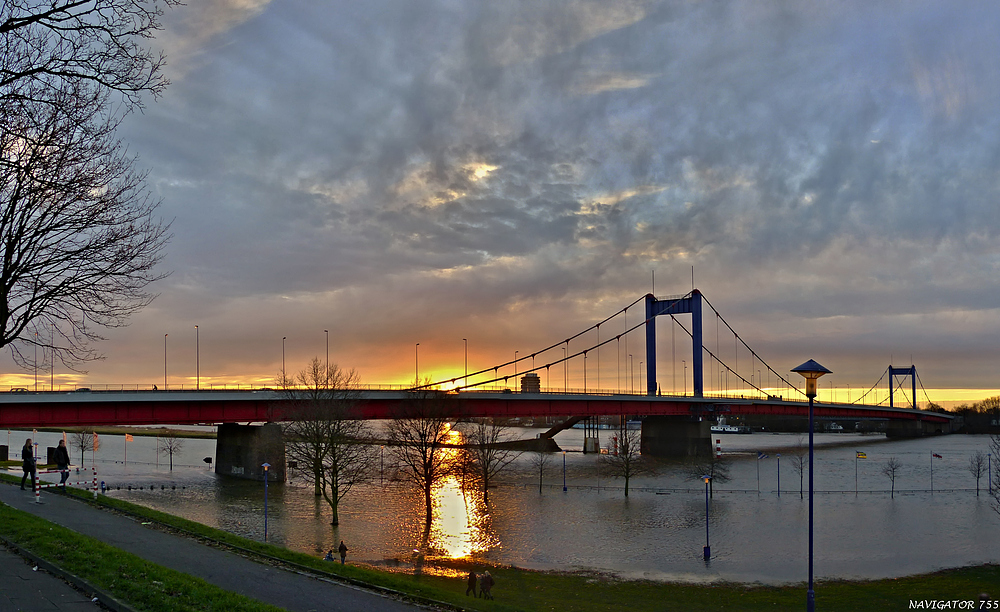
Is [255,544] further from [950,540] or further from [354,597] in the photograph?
[950,540]

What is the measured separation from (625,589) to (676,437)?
74250 millimetres

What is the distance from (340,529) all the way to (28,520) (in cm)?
1882

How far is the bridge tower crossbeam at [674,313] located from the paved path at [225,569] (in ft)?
289

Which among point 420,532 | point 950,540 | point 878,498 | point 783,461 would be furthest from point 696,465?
point 420,532

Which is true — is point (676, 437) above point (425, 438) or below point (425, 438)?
below

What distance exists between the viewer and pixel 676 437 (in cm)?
9706

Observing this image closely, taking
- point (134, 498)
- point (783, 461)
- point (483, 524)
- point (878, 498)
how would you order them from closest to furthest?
point (483, 524)
point (134, 498)
point (878, 498)
point (783, 461)

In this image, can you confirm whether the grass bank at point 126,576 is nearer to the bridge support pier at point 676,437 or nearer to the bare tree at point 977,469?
the bare tree at point 977,469

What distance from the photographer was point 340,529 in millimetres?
37312

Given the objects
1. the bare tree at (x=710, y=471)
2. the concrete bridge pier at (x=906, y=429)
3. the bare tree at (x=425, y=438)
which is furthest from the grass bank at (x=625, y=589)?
the concrete bridge pier at (x=906, y=429)

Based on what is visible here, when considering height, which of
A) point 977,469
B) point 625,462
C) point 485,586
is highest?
point 485,586

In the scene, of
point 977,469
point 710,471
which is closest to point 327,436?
point 710,471

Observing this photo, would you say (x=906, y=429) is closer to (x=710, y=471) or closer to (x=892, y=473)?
(x=710, y=471)

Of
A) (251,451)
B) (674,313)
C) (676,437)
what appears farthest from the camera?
(674,313)
